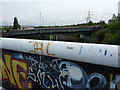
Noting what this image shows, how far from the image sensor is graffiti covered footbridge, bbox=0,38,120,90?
7.78 feet

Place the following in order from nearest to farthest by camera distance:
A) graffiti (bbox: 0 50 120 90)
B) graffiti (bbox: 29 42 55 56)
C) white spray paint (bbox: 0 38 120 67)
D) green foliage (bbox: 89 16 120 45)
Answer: white spray paint (bbox: 0 38 120 67) → graffiti (bbox: 0 50 120 90) → graffiti (bbox: 29 42 55 56) → green foliage (bbox: 89 16 120 45)

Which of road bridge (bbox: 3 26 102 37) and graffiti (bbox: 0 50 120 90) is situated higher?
road bridge (bbox: 3 26 102 37)

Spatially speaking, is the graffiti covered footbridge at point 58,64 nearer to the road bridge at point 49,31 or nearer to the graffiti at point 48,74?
the graffiti at point 48,74

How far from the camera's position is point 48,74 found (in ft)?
11.1

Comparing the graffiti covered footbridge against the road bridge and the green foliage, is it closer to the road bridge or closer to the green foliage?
the green foliage

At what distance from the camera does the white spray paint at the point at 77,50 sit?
227 cm

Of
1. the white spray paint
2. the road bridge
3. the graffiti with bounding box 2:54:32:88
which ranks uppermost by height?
the road bridge

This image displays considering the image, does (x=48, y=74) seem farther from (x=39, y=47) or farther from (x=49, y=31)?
(x=49, y=31)

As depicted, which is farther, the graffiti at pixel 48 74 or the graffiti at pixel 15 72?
the graffiti at pixel 15 72

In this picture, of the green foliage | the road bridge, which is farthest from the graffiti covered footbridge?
the road bridge

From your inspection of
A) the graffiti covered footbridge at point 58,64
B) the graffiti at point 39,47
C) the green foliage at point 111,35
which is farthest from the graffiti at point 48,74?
the green foliage at point 111,35

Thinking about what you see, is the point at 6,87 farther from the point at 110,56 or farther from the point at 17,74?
the point at 110,56

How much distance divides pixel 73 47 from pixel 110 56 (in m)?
0.67

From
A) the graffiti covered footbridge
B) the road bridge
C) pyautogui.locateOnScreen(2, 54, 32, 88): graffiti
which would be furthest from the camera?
the road bridge
